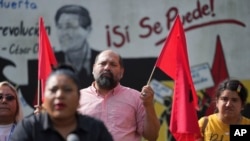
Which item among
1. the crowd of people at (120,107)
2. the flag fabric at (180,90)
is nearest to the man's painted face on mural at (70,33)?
the flag fabric at (180,90)

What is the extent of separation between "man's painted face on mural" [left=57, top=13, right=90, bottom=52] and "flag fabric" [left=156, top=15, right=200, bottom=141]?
2.29 m

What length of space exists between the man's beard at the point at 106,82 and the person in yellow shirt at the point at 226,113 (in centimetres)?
86

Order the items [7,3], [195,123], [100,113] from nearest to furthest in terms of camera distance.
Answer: [100,113] < [195,123] < [7,3]

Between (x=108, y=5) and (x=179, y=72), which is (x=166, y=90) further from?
(x=179, y=72)

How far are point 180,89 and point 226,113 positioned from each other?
1.35 feet

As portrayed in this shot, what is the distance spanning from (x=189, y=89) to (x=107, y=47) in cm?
240

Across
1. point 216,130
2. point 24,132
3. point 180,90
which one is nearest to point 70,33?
point 180,90

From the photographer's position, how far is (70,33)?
7715 millimetres

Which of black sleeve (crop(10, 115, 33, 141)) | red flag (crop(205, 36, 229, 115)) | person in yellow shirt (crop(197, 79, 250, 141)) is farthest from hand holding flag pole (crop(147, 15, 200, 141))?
red flag (crop(205, 36, 229, 115))

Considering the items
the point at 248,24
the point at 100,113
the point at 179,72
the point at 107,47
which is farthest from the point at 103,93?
the point at 248,24

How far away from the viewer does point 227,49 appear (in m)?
7.77

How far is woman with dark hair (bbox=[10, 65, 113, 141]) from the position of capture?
140 inches

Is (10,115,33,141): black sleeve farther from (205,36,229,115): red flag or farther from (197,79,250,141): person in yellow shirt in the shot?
(205,36,229,115): red flag

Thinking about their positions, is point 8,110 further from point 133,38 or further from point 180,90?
point 133,38
